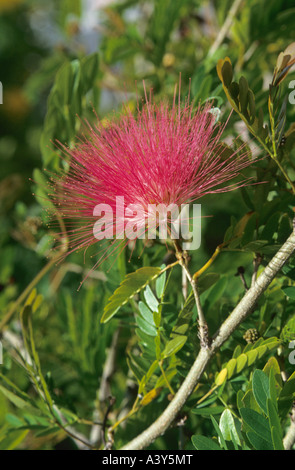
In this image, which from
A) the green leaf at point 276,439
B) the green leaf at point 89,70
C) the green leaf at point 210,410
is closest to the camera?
the green leaf at point 276,439

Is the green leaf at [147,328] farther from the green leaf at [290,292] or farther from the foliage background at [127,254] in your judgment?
the green leaf at [290,292]

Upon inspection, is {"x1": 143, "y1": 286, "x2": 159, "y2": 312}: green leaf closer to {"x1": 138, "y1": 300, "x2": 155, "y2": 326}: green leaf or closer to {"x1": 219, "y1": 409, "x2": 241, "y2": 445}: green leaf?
{"x1": 138, "y1": 300, "x2": 155, "y2": 326}: green leaf

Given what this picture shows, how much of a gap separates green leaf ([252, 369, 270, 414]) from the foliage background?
2.5 inches

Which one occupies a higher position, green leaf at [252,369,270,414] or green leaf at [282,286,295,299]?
green leaf at [282,286,295,299]

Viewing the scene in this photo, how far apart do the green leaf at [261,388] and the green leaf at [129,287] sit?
176mm

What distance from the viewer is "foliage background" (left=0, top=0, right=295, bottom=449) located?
66cm

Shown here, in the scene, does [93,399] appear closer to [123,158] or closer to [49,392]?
[49,392]

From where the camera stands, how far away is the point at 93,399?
97cm

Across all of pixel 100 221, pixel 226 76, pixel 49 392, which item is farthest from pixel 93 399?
pixel 226 76

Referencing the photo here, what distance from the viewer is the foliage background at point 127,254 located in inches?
26.0

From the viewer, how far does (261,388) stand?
0.53 meters

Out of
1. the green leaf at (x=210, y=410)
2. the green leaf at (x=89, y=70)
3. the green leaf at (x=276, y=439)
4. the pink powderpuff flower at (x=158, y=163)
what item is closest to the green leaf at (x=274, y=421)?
the green leaf at (x=276, y=439)

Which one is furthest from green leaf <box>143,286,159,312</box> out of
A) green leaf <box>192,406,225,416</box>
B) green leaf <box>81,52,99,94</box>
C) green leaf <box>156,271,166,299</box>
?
green leaf <box>81,52,99,94</box>
